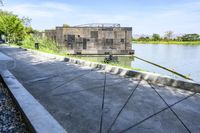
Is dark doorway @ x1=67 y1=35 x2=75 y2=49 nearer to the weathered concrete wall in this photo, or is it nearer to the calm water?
the weathered concrete wall

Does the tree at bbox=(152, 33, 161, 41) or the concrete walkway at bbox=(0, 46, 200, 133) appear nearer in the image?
the concrete walkway at bbox=(0, 46, 200, 133)

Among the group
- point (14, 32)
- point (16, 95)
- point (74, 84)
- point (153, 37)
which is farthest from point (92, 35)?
point (153, 37)

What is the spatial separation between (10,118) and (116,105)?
7.16 ft

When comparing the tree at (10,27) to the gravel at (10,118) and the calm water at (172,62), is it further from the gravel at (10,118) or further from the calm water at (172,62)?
the gravel at (10,118)

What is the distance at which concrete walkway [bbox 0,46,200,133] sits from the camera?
363 cm

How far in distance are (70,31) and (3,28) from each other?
441 inches

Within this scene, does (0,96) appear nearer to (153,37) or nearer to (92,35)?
(92,35)

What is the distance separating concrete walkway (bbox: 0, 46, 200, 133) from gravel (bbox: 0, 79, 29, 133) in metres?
0.66

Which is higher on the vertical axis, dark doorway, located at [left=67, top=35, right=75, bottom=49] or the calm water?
dark doorway, located at [left=67, top=35, right=75, bottom=49]

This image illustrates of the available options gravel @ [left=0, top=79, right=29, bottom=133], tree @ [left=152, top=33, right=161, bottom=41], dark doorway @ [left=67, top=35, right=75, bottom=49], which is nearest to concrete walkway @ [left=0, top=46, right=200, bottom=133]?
gravel @ [left=0, top=79, right=29, bottom=133]

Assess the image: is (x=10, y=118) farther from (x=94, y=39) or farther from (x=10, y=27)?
(x=10, y=27)

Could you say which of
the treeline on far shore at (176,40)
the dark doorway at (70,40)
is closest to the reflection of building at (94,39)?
the dark doorway at (70,40)

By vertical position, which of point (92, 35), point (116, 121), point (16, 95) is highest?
point (92, 35)

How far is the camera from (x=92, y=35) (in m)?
36.3
